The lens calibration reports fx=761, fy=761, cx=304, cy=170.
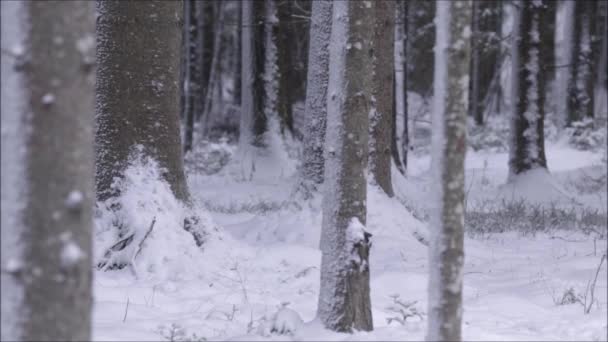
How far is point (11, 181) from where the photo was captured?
2744 mm

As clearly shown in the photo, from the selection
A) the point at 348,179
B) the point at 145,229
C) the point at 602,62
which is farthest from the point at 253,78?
the point at 602,62

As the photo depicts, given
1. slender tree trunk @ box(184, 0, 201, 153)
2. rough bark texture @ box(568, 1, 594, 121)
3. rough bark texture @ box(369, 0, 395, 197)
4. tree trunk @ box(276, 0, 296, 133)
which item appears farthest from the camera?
slender tree trunk @ box(184, 0, 201, 153)

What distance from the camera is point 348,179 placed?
4.22 m

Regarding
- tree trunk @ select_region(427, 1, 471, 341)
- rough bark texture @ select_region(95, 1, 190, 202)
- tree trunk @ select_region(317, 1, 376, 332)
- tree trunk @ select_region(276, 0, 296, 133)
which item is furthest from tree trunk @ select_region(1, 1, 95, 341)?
tree trunk @ select_region(276, 0, 296, 133)

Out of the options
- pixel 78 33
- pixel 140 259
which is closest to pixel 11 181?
pixel 78 33

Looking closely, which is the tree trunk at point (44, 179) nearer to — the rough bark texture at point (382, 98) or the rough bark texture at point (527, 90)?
the rough bark texture at point (382, 98)

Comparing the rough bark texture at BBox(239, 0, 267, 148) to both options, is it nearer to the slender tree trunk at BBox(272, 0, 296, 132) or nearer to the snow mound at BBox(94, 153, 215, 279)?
Answer: the slender tree trunk at BBox(272, 0, 296, 132)

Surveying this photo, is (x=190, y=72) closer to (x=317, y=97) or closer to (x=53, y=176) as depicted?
(x=317, y=97)

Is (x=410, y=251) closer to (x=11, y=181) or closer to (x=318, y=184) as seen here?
(x=318, y=184)

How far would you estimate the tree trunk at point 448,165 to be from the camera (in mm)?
3295

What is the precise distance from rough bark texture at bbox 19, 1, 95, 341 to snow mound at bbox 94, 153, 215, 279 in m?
3.24

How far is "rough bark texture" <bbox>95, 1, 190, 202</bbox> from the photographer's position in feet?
20.9

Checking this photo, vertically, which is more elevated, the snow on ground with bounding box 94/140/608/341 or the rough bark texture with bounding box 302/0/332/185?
the rough bark texture with bounding box 302/0/332/185

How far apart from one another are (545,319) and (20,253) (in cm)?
346
